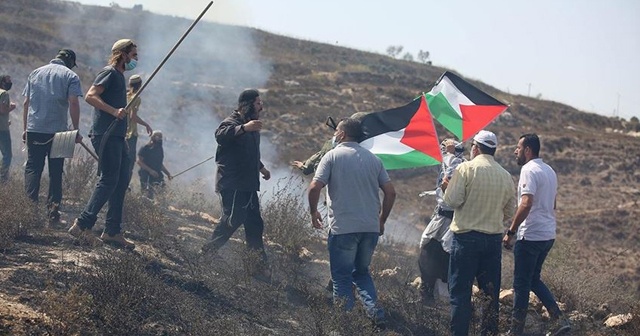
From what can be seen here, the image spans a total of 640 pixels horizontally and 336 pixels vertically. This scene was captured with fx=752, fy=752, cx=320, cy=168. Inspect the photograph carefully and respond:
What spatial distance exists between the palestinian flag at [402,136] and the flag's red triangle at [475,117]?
0.56 meters

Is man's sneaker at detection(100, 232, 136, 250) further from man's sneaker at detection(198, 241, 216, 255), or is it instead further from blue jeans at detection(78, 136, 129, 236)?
man's sneaker at detection(198, 241, 216, 255)

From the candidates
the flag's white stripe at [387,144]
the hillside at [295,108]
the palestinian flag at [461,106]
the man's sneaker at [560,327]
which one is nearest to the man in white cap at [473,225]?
the man's sneaker at [560,327]

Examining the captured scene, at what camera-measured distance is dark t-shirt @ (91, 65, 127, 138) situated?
640cm

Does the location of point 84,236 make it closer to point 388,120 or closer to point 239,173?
point 239,173

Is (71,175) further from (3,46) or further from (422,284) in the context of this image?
(3,46)

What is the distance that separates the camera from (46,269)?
543 cm

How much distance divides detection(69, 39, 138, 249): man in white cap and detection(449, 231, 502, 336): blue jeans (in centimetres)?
279

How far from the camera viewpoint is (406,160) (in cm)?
816

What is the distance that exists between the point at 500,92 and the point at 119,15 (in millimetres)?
23592

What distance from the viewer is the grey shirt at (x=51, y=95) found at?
6.96 m

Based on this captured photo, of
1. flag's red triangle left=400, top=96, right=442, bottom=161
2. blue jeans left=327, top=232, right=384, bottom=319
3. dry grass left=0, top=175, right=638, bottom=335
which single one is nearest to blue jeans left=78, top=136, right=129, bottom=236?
dry grass left=0, top=175, right=638, bottom=335

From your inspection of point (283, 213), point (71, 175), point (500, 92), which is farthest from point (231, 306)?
point (500, 92)

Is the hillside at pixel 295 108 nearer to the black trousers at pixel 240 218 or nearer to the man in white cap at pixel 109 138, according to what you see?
the black trousers at pixel 240 218

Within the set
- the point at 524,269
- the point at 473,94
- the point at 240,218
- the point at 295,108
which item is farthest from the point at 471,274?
the point at 295,108
